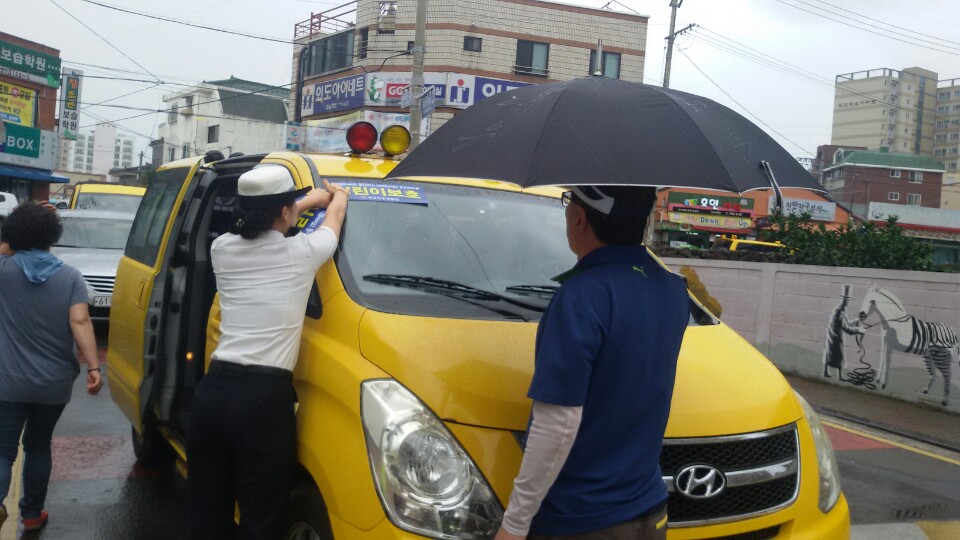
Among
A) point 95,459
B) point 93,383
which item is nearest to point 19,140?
point 95,459

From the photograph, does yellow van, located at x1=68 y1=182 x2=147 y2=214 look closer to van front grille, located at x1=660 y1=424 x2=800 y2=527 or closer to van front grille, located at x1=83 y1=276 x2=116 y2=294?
van front grille, located at x1=83 y1=276 x2=116 y2=294

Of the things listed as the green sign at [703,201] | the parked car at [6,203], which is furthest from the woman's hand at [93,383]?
the green sign at [703,201]

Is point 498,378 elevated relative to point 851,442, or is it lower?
elevated

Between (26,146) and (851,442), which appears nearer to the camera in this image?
(851,442)

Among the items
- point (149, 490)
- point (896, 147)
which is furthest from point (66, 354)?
point (896, 147)

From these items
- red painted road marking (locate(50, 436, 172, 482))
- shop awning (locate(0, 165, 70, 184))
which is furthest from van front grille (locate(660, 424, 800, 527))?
shop awning (locate(0, 165, 70, 184))

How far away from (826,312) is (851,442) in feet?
13.2

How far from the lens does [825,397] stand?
33.6 feet

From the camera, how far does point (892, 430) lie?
27.6ft

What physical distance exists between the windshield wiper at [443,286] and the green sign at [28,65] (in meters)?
42.7

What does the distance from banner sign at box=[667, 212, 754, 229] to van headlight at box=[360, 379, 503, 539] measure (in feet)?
133

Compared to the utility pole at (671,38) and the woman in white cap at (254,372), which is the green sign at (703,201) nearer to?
the utility pole at (671,38)

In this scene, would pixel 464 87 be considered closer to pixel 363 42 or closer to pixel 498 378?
pixel 363 42

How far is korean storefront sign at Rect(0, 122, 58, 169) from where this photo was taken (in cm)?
4016
